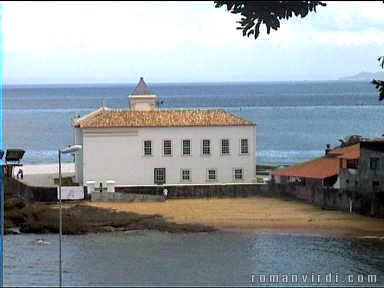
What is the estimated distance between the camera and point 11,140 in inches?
4112

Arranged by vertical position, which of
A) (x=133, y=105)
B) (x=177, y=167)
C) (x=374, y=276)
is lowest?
(x=374, y=276)

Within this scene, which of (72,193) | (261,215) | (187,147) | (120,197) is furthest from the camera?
(187,147)

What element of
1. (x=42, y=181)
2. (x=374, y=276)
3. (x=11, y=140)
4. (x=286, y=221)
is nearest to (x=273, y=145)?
(x=11, y=140)

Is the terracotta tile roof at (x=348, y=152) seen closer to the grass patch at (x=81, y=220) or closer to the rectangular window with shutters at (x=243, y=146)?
the rectangular window with shutters at (x=243, y=146)

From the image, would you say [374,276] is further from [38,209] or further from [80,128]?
[80,128]

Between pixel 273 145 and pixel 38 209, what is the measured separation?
58.3m

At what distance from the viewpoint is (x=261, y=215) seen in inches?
1655

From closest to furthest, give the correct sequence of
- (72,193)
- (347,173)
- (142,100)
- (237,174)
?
(347,173), (72,193), (237,174), (142,100)

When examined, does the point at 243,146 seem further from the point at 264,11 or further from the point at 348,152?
the point at 264,11

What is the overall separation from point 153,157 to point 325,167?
28.8 feet

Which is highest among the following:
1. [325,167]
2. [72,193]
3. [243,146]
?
[243,146]

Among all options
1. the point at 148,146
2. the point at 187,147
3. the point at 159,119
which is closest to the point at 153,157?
the point at 148,146

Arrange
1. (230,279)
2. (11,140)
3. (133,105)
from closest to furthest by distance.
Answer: (230,279) < (133,105) < (11,140)

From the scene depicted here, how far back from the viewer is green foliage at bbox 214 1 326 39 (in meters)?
22.8
